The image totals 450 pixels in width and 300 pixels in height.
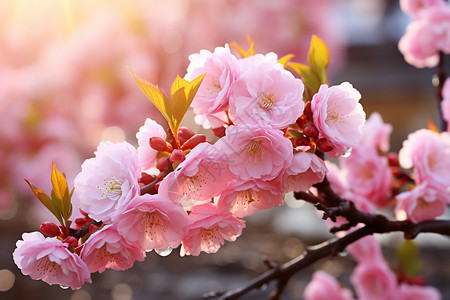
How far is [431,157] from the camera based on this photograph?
21.8 inches

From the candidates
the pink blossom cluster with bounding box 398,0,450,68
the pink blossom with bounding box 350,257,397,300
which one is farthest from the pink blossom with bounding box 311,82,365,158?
the pink blossom with bounding box 350,257,397,300

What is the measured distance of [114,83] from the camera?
1.41 meters

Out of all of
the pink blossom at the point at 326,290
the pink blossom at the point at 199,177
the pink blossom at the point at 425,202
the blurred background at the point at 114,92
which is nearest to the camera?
the pink blossom at the point at 199,177

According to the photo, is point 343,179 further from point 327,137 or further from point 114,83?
point 114,83

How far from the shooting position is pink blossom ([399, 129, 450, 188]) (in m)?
0.55

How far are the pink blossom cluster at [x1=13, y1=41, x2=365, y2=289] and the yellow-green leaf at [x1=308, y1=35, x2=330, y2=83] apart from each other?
52mm

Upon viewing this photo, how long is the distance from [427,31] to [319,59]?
31 cm

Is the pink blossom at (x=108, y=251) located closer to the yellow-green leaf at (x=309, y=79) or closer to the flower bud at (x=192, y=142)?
the flower bud at (x=192, y=142)

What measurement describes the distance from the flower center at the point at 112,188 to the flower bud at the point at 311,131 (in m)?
0.15

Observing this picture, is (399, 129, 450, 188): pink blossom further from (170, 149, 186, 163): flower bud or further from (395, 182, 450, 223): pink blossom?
(170, 149, 186, 163): flower bud

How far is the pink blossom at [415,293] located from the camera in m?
0.84

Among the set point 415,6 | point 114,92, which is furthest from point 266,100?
point 114,92

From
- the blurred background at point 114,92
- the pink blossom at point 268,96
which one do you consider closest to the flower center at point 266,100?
the pink blossom at point 268,96

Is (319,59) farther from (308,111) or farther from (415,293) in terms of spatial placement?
(415,293)
